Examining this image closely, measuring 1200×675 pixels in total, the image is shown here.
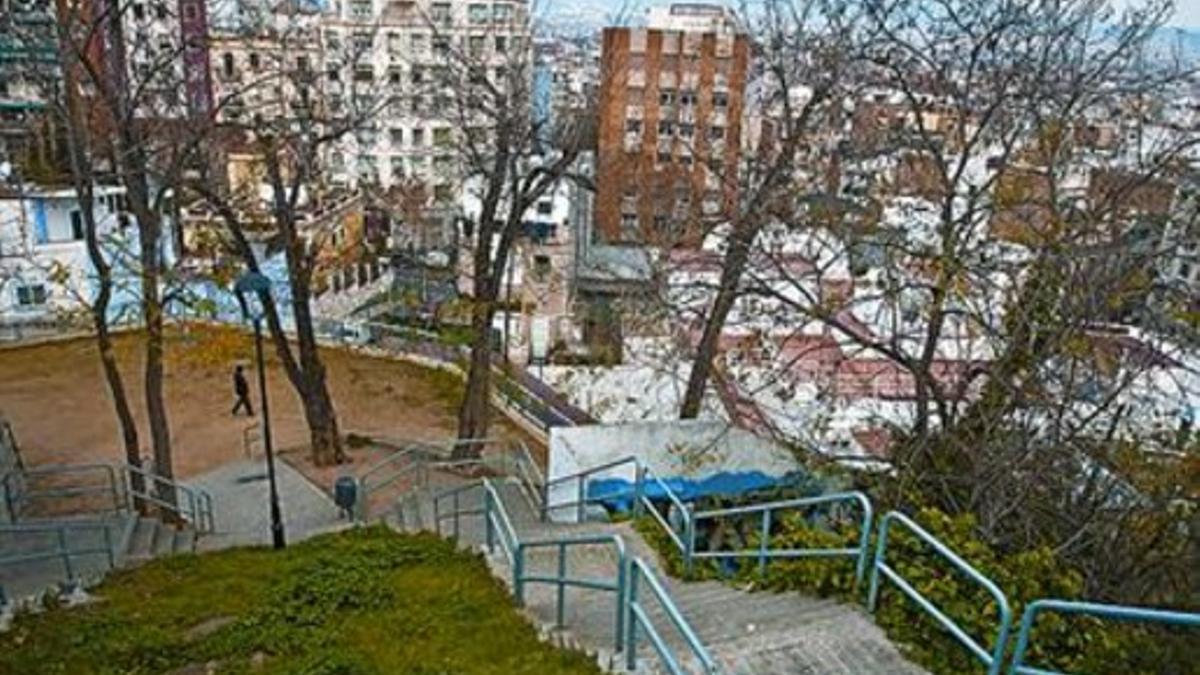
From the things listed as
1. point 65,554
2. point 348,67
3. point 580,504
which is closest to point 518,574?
point 580,504

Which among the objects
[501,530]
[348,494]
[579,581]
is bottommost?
[348,494]

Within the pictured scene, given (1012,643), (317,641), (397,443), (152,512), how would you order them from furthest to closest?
1. (397,443)
2. (152,512)
3. (317,641)
4. (1012,643)

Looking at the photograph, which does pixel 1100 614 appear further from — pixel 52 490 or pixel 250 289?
pixel 52 490

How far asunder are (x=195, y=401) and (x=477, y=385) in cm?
705

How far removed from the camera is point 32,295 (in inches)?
1021

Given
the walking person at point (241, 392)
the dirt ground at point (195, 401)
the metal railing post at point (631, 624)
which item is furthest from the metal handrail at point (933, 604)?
the walking person at point (241, 392)

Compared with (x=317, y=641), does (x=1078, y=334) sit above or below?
above

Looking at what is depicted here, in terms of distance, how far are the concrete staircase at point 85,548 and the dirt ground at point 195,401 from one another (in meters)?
3.98

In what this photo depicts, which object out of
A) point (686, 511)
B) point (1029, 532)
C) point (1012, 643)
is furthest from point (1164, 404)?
point (1012, 643)

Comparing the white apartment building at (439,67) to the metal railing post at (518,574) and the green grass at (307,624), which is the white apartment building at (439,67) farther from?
the metal railing post at (518,574)

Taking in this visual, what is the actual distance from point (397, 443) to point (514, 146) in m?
6.92

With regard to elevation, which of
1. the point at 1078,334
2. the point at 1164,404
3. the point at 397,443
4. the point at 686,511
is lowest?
the point at 397,443

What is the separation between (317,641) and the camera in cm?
798

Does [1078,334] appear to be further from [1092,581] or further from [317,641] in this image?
[317,641]
